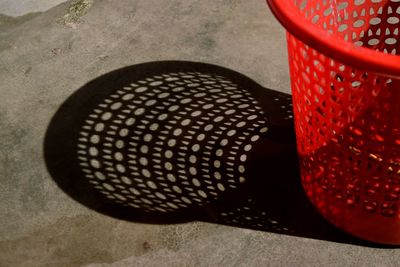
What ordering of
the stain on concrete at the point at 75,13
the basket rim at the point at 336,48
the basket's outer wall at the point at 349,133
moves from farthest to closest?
the stain on concrete at the point at 75,13 < the basket's outer wall at the point at 349,133 < the basket rim at the point at 336,48

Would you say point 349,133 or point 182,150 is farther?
point 182,150

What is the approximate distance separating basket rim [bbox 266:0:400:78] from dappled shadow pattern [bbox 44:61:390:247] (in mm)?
561

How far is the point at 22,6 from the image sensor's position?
6.89ft

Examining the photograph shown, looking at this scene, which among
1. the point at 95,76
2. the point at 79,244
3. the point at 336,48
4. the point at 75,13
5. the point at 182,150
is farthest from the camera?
the point at 75,13

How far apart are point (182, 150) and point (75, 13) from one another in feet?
2.75

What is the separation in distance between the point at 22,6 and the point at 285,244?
58.0 inches

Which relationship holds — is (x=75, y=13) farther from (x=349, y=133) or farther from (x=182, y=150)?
(x=349, y=133)

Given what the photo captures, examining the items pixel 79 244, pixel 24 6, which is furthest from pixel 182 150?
pixel 24 6

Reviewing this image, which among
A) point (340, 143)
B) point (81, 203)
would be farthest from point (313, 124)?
point (81, 203)

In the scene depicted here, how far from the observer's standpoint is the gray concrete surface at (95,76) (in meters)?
1.25

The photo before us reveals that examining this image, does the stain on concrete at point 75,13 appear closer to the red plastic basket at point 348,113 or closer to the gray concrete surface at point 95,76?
the gray concrete surface at point 95,76

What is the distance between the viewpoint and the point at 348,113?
3.28ft

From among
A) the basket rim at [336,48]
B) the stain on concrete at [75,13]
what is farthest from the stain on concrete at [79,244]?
the stain on concrete at [75,13]

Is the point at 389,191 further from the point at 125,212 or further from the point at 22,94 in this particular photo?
the point at 22,94
